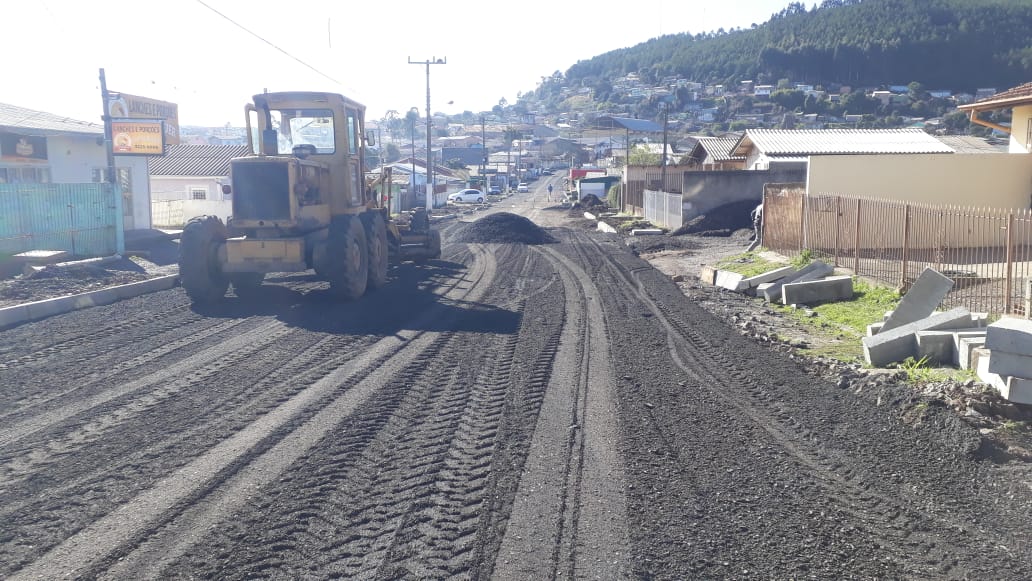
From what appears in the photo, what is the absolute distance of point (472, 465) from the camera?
640 centimetres

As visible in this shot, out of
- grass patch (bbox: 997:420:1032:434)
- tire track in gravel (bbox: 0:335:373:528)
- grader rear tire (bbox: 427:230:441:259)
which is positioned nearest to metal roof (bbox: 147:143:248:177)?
grader rear tire (bbox: 427:230:441:259)

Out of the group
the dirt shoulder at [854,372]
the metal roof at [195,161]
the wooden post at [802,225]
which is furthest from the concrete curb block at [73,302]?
the metal roof at [195,161]

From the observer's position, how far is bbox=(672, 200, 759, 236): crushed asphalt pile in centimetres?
3250

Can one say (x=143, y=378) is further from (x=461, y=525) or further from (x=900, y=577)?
(x=900, y=577)

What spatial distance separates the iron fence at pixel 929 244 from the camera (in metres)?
11.5

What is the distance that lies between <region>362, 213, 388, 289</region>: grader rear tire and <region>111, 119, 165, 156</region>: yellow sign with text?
13538 millimetres

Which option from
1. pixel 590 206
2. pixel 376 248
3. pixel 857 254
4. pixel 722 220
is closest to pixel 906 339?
pixel 857 254

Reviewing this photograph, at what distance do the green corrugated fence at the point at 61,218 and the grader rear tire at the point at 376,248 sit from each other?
9096mm

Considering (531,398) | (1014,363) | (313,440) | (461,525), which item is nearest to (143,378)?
(313,440)

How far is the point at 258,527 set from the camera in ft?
17.1

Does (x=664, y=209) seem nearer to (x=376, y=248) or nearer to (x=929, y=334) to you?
(x=376, y=248)

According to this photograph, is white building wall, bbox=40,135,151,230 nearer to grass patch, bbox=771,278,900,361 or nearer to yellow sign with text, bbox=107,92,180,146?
yellow sign with text, bbox=107,92,180,146

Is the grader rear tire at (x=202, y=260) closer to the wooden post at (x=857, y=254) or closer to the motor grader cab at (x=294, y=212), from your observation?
the motor grader cab at (x=294, y=212)

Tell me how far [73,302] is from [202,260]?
2.31 metres
